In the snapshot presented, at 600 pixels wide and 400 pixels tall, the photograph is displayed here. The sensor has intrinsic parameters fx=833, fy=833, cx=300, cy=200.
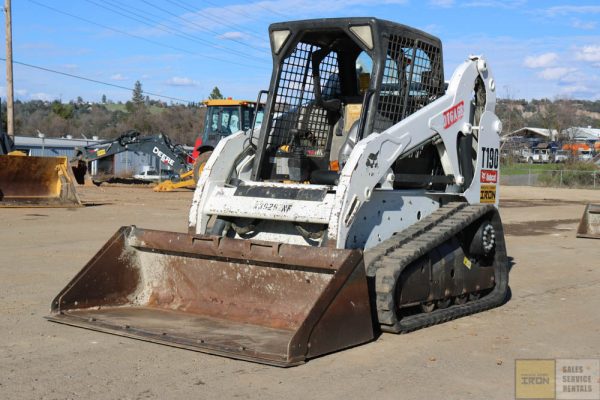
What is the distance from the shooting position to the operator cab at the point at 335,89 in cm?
794

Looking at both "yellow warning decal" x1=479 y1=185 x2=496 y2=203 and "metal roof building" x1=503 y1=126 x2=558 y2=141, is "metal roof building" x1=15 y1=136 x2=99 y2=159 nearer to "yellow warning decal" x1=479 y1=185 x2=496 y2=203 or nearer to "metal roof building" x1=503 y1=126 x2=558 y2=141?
"yellow warning decal" x1=479 y1=185 x2=496 y2=203

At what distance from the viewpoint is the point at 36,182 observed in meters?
19.5

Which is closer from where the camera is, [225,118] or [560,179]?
[225,118]

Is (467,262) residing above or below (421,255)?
below

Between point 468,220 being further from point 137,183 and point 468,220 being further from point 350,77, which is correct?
point 137,183

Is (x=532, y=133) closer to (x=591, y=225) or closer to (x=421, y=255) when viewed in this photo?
(x=591, y=225)

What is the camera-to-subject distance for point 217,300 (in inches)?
288

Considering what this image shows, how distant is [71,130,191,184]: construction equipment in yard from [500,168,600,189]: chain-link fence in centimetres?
2203

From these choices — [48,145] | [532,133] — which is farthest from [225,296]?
[532,133]

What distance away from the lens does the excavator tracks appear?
6.69 meters

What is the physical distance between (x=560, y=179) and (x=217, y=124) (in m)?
23.7

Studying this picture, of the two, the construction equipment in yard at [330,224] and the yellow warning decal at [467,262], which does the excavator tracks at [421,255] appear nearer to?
Answer: the construction equipment in yard at [330,224]

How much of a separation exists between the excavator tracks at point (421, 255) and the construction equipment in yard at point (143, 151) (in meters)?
21.8

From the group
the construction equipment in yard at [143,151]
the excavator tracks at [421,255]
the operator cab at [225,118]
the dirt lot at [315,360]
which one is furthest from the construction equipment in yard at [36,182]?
the excavator tracks at [421,255]
